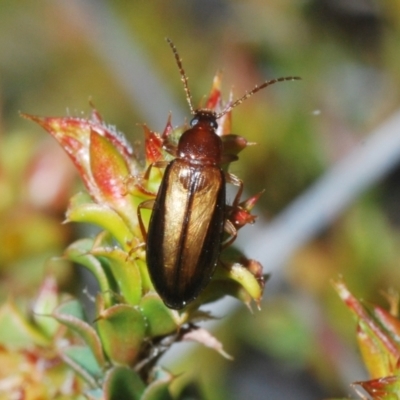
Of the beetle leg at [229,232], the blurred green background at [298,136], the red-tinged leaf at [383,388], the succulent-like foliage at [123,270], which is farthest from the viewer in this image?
the blurred green background at [298,136]

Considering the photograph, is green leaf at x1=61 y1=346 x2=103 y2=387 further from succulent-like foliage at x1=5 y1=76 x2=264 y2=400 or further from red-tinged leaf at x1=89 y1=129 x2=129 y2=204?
red-tinged leaf at x1=89 y1=129 x2=129 y2=204

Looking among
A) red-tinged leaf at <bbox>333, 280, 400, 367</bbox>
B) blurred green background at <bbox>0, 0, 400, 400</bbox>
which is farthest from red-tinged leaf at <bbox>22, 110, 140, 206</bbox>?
blurred green background at <bbox>0, 0, 400, 400</bbox>

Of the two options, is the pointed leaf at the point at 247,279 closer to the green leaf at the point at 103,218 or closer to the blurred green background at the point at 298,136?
the green leaf at the point at 103,218

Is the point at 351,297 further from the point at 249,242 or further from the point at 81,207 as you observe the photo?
the point at 249,242

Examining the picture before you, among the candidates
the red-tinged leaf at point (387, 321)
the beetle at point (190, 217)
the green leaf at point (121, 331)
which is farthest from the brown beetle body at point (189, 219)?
the red-tinged leaf at point (387, 321)

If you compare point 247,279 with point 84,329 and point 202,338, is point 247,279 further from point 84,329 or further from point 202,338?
point 84,329
